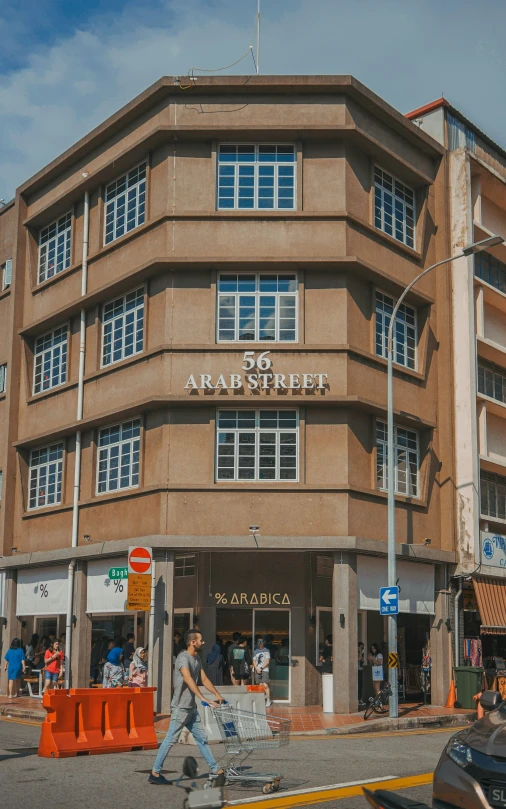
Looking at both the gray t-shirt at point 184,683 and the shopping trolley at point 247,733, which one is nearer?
the shopping trolley at point 247,733

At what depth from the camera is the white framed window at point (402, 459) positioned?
26750 millimetres

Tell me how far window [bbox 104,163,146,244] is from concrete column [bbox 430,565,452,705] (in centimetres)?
1285

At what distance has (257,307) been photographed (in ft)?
85.5

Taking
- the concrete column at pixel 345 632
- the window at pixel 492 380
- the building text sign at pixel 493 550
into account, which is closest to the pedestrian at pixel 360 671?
the concrete column at pixel 345 632

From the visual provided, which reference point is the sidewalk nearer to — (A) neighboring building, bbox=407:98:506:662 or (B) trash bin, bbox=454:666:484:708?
(B) trash bin, bbox=454:666:484:708

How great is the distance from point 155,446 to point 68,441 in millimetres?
4858

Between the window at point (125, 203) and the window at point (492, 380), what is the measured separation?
1149 centimetres

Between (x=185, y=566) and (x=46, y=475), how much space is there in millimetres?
6451

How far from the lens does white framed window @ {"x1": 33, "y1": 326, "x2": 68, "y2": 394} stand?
30750 millimetres

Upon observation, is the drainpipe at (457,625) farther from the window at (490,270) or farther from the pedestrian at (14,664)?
the pedestrian at (14,664)

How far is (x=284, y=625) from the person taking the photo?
2642cm

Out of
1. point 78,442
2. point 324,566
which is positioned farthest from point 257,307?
point 324,566

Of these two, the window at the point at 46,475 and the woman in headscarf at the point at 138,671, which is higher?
the window at the point at 46,475

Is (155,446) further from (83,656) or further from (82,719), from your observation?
(82,719)
